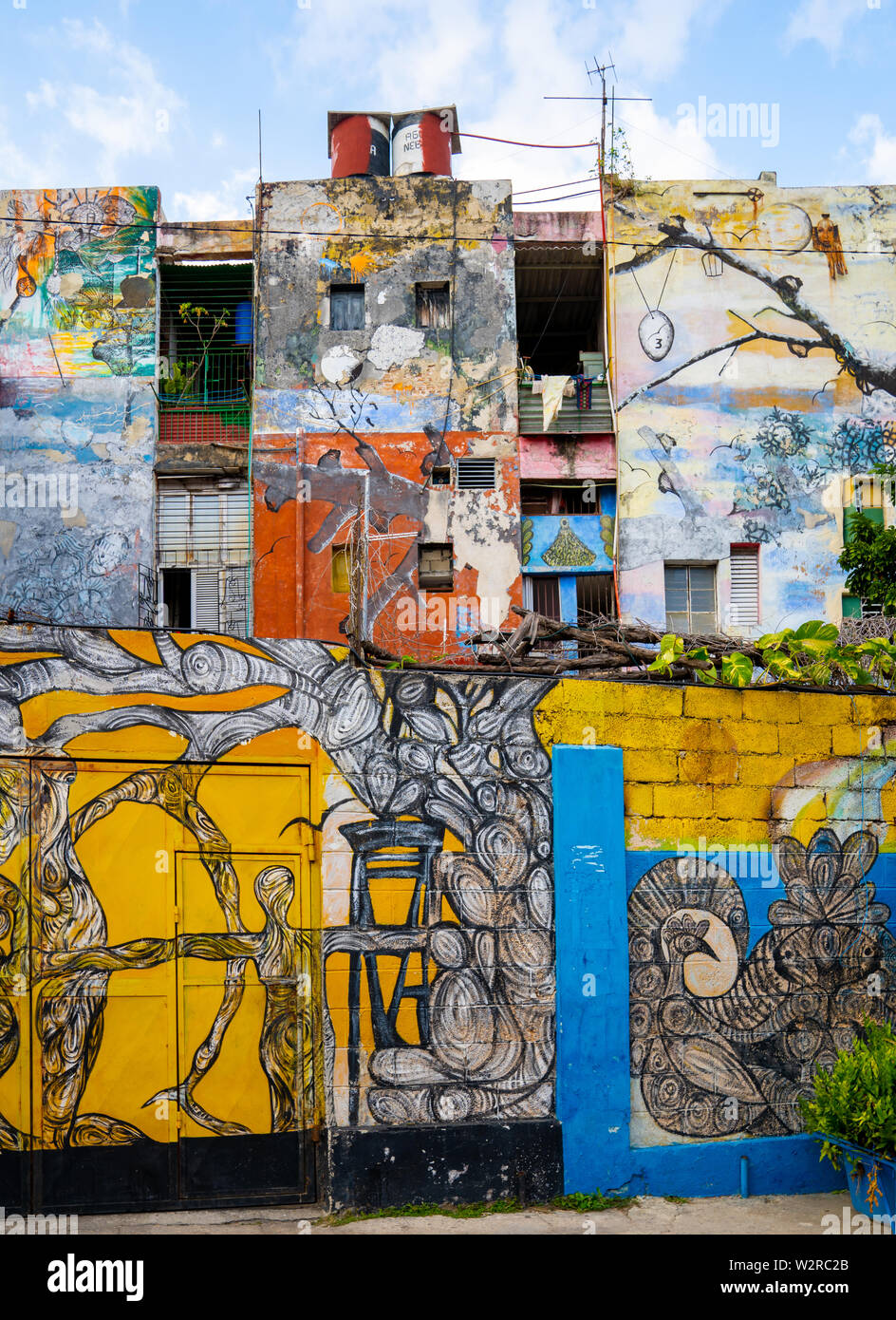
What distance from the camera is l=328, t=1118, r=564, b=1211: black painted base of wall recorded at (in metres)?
7.79

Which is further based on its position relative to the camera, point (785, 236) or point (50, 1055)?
point (785, 236)

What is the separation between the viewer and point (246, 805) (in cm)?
802

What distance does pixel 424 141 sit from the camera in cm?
1911

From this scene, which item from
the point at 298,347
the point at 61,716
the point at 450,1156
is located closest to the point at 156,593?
the point at 298,347

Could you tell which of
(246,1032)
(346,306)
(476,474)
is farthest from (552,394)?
(246,1032)

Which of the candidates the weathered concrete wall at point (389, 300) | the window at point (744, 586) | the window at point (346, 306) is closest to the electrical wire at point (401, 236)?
the weathered concrete wall at point (389, 300)

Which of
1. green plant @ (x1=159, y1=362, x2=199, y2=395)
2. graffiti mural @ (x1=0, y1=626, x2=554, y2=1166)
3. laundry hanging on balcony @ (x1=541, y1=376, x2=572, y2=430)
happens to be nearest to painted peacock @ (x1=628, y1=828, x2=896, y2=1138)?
graffiti mural @ (x1=0, y1=626, x2=554, y2=1166)

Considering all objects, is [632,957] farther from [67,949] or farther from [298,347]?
[298,347]

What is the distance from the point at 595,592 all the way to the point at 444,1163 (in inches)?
432

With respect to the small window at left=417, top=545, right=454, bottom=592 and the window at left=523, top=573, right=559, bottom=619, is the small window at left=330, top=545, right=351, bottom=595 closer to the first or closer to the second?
the small window at left=417, top=545, right=454, bottom=592

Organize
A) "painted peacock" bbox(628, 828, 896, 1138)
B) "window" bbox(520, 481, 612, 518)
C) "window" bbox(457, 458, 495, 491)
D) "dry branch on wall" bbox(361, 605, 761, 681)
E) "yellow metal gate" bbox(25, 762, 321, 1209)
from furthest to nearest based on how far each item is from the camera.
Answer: "window" bbox(520, 481, 612, 518)
"window" bbox(457, 458, 495, 491)
"dry branch on wall" bbox(361, 605, 761, 681)
"painted peacock" bbox(628, 828, 896, 1138)
"yellow metal gate" bbox(25, 762, 321, 1209)

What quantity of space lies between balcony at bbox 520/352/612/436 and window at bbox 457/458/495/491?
28.8 inches

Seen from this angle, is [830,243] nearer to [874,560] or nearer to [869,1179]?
[874,560]
